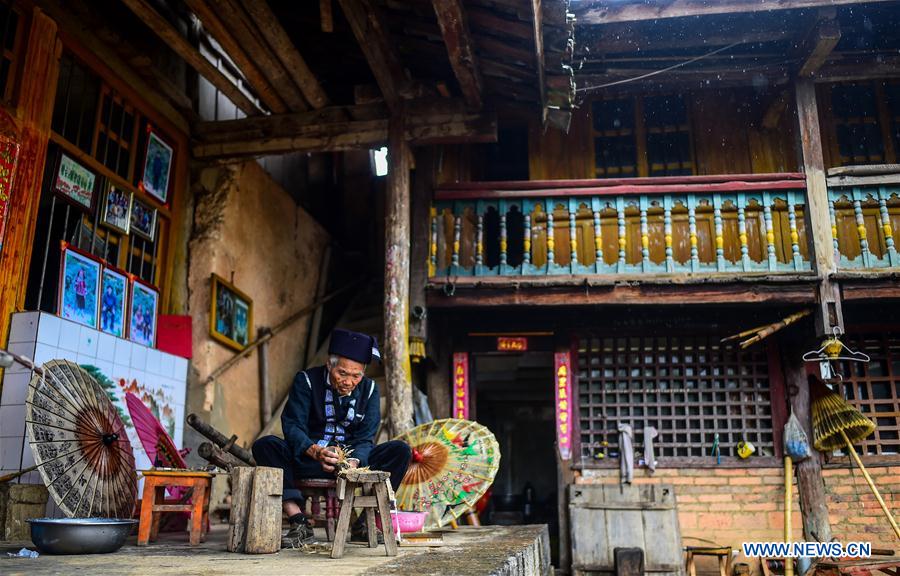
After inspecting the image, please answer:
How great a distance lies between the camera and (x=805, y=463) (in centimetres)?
927

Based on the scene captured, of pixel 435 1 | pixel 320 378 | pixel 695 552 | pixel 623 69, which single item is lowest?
pixel 695 552

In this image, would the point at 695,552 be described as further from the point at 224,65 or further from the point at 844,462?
the point at 224,65

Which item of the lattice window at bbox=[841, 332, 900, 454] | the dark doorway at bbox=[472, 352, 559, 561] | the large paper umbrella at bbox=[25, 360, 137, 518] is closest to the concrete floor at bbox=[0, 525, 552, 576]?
the large paper umbrella at bbox=[25, 360, 137, 518]

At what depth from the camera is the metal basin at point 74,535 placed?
419 centimetres

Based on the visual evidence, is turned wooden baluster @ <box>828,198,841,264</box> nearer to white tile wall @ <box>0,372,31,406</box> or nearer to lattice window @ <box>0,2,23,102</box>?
white tile wall @ <box>0,372,31,406</box>

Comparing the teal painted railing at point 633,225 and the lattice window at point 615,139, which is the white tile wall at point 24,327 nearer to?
the teal painted railing at point 633,225

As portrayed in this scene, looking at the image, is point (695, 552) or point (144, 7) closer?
point (144, 7)

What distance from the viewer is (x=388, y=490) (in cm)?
462

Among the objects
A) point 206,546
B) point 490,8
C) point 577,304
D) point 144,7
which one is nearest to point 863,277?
point 577,304

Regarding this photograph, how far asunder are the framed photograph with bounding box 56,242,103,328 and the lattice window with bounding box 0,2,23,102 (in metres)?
1.36

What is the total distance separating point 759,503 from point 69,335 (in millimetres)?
7754

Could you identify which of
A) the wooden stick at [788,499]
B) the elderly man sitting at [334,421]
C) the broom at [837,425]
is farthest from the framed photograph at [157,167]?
the broom at [837,425]

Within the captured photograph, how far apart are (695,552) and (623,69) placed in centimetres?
560

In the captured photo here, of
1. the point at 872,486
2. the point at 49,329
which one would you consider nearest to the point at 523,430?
the point at 872,486
